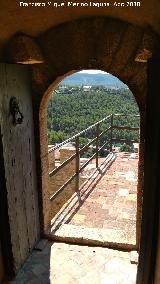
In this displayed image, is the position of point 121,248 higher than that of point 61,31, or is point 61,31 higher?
point 61,31

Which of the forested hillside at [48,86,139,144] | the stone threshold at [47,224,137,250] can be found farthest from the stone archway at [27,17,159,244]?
the forested hillside at [48,86,139,144]

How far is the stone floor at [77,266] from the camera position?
3680 millimetres

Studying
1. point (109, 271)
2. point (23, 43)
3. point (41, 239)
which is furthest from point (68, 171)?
point (23, 43)

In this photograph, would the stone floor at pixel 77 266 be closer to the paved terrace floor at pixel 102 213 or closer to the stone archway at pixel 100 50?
the paved terrace floor at pixel 102 213

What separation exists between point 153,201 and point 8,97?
192cm

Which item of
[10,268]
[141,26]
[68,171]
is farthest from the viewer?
[68,171]

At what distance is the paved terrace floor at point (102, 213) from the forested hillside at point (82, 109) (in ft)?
51.1

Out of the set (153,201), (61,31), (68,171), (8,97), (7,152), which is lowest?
(68,171)

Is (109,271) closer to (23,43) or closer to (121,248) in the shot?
(121,248)

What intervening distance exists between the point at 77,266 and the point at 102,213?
1.43 m

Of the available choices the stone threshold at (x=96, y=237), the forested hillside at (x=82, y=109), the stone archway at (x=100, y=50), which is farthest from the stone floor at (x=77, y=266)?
Answer: the forested hillside at (x=82, y=109)

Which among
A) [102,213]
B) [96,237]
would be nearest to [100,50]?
[96,237]

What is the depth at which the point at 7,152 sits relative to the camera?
335 cm

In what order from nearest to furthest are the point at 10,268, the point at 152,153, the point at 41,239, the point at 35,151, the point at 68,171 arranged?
the point at 152,153, the point at 10,268, the point at 35,151, the point at 41,239, the point at 68,171
